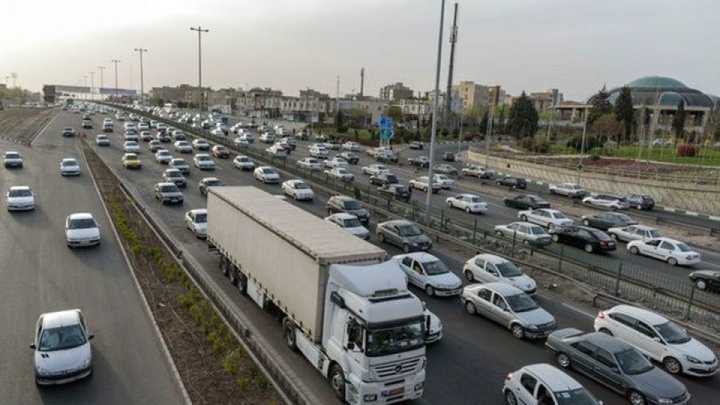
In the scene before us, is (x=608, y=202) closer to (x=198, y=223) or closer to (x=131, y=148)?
(x=198, y=223)

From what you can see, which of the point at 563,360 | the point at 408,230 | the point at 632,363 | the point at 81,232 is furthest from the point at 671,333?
the point at 81,232

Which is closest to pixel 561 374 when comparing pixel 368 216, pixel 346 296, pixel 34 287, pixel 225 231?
pixel 346 296

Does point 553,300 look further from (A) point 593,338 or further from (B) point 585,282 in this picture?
(A) point 593,338

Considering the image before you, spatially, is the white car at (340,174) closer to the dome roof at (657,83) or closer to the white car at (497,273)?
the white car at (497,273)

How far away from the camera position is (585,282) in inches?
828

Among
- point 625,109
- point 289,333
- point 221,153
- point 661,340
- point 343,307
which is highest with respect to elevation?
point 625,109

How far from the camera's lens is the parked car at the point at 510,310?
52.5 ft

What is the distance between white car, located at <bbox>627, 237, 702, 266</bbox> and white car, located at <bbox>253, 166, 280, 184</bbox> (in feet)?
89.1

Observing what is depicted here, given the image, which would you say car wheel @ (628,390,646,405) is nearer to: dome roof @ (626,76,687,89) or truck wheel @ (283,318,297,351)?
truck wheel @ (283,318,297,351)

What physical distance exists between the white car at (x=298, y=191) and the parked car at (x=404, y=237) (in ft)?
36.1

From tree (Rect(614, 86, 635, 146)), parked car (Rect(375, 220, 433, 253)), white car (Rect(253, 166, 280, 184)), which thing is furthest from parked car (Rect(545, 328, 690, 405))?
tree (Rect(614, 86, 635, 146))

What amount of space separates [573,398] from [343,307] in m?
5.34

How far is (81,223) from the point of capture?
23.4 metres

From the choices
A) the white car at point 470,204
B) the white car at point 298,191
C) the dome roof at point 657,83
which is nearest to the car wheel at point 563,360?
the white car at point 470,204
